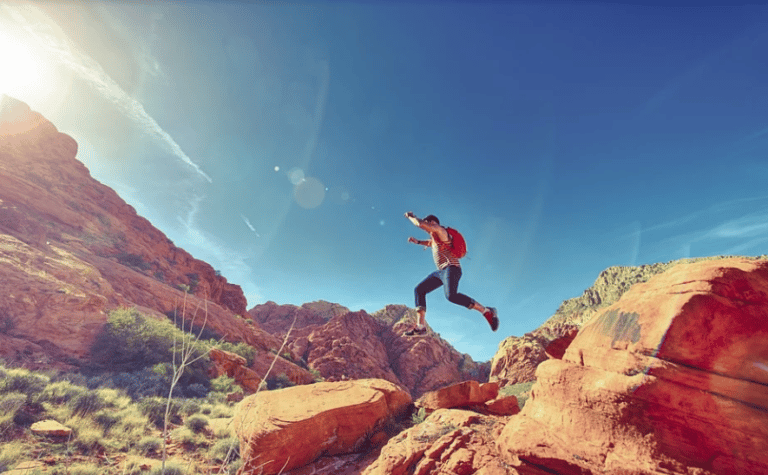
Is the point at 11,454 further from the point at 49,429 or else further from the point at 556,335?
the point at 556,335

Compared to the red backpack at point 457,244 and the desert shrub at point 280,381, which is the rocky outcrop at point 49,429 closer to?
the red backpack at point 457,244

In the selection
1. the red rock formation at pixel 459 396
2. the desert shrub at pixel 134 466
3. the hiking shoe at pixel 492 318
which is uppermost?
the hiking shoe at pixel 492 318

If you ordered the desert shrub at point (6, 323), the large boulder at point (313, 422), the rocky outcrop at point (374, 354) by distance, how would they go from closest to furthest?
the large boulder at point (313, 422) → the desert shrub at point (6, 323) → the rocky outcrop at point (374, 354)

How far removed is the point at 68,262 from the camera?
22.5 meters

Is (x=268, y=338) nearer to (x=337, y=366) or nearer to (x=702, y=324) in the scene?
(x=337, y=366)

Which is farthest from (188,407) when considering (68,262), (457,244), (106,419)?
(68,262)

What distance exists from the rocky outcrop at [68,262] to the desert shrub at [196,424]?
4630 mm

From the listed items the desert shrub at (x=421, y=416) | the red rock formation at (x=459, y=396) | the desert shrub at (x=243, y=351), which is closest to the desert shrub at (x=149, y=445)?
the desert shrub at (x=421, y=416)

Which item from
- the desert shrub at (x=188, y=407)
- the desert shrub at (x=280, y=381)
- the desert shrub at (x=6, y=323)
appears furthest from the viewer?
the desert shrub at (x=280, y=381)

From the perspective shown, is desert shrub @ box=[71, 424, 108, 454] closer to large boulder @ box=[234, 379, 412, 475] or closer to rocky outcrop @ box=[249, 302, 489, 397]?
large boulder @ box=[234, 379, 412, 475]

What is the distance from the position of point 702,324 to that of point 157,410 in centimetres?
1480

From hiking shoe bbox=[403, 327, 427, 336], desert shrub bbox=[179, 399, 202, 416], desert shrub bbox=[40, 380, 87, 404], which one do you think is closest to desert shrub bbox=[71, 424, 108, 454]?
desert shrub bbox=[40, 380, 87, 404]

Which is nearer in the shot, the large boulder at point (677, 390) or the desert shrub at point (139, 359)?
the large boulder at point (677, 390)

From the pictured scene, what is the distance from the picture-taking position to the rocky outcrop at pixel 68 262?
15.8 meters
